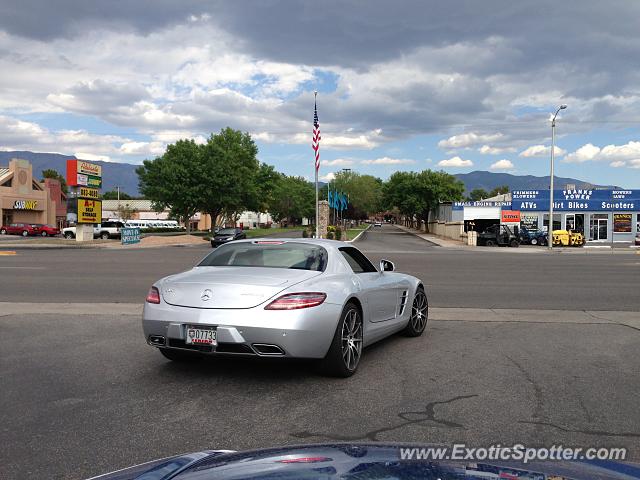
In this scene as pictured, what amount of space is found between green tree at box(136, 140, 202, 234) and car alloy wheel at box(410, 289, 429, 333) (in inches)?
2059

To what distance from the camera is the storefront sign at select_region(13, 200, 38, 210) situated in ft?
224

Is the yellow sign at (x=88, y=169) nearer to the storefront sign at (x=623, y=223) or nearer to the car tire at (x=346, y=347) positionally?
the car tire at (x=346, y=347)

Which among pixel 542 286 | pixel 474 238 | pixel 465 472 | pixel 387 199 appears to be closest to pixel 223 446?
pixel 465 472

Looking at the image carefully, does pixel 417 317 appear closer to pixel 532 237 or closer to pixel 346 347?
pixel 346 347

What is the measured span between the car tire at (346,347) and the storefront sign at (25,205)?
71.1 m

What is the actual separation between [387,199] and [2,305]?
80.5 meters

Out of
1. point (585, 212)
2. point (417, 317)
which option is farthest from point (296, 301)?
point (585, 212)

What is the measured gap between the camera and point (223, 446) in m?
4.15

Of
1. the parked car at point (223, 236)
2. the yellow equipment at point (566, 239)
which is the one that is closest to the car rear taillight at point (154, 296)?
the parked car at point (223, 236)

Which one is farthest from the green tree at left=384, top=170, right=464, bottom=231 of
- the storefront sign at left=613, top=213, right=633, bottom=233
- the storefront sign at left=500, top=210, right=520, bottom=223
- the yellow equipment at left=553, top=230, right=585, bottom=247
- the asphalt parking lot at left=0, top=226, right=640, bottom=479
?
the asphalt parking lot at left=0, top=226, right=640, bottom=479

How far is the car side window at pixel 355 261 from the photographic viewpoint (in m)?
6.96

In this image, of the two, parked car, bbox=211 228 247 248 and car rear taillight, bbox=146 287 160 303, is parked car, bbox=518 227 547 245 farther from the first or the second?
car rear taillight, bbox=146 287 160 303

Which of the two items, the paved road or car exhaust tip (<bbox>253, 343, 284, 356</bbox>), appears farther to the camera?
the paved road

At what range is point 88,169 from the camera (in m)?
44.4
